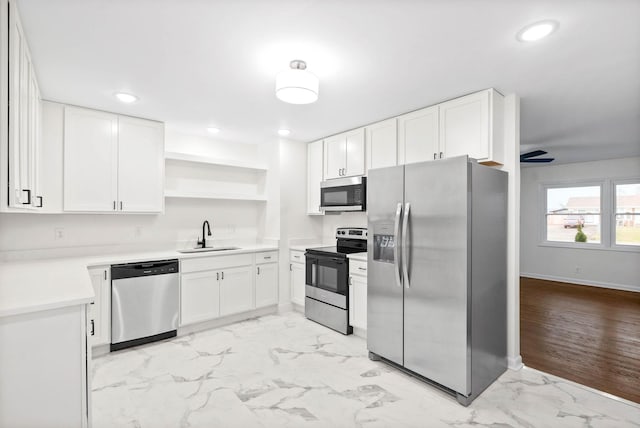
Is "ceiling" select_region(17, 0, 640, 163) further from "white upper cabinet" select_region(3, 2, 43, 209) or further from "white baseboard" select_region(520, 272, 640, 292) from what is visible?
"white baseboard" select_region(520, 272, 640, 292)

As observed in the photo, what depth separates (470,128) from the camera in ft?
9.18

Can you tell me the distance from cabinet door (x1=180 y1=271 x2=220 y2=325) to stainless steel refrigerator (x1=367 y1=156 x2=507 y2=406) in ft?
6.20

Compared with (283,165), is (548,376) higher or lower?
lower

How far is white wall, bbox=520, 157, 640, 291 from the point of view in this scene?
5.85 metres

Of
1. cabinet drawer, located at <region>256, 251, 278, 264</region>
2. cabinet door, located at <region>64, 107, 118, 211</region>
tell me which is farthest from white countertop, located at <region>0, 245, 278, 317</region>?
cabinet drawer, located at <region>256, 251, 278, 264</region>

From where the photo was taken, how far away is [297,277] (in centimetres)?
435

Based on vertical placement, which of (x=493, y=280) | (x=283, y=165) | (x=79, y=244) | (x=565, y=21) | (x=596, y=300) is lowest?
(x=596, y=300)

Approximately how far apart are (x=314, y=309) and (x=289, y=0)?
3.29 meters

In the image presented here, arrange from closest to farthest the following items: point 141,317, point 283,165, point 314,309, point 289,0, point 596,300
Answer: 1. point 289,0
2. point 141,317
3. point 314,309
4. point 283,165
5. point 596,300

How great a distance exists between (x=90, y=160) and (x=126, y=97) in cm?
80

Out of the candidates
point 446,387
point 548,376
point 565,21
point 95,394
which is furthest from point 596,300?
point 95,394

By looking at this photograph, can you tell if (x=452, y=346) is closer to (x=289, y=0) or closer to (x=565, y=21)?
(x=565, y=21)

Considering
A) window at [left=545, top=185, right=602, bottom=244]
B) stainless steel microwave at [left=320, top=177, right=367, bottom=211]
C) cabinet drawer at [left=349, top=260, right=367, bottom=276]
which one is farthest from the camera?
window at [left=545, top=185, right=602, bottom=244]

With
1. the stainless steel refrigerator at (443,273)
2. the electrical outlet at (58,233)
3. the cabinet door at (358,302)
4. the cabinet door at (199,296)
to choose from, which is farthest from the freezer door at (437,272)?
the electrical outlet at (58,233)
